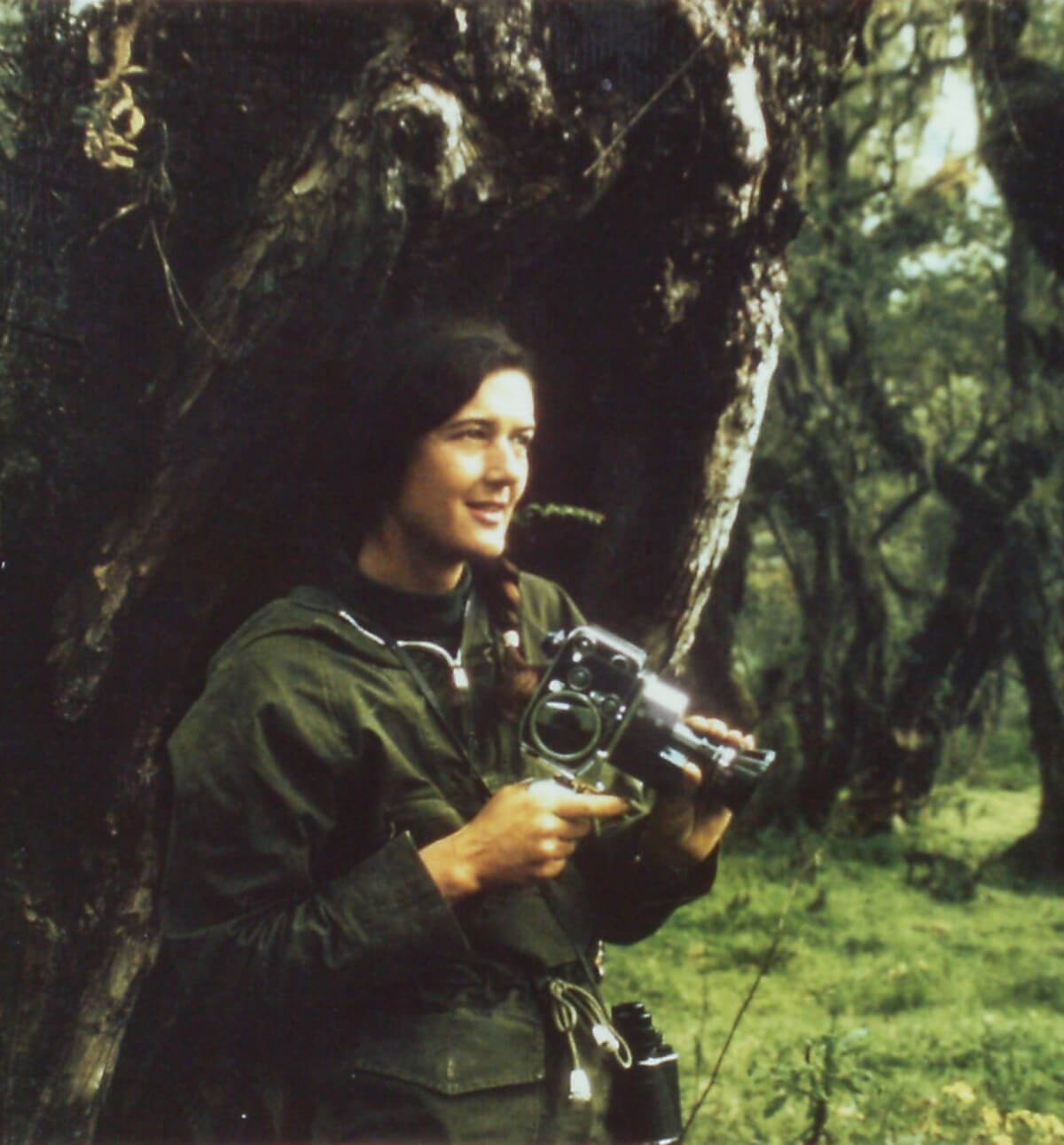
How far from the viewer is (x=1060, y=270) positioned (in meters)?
7.04

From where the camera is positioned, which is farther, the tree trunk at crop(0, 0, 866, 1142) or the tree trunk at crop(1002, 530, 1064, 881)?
the tree trunk at crop(1002, 530, 1064, 881)

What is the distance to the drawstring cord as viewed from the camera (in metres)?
2.66

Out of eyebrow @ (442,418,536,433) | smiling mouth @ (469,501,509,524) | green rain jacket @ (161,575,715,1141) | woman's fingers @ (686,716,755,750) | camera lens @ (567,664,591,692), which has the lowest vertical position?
green rain jacket @ (161,575,715,1141)

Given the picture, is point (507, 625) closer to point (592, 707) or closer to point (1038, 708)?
point (592, 707)

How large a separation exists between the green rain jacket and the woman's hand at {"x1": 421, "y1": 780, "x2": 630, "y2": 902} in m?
0.04

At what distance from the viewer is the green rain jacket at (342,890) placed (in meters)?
2.42

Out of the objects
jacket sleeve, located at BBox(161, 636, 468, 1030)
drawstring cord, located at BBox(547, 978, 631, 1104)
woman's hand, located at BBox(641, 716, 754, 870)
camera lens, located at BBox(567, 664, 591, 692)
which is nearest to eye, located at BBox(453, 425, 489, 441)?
camera lens, located at BBox(567, 664, 591, 692)

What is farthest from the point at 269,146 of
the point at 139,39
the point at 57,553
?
the point at 57,553

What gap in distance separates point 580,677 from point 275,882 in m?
0.69

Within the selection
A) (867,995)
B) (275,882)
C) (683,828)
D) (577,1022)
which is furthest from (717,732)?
(867,995)

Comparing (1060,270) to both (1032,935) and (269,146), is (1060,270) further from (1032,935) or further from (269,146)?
(269,146)

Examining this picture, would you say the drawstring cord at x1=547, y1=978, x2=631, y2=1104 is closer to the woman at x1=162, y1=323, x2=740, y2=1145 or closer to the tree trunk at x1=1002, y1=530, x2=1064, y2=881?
the woman at x1=162, y1=323, x2=740, y2=1145

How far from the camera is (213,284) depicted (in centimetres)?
354

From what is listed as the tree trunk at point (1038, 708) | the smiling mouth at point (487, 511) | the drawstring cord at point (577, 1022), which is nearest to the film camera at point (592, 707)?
the smiling mouth at point (487, 511)
